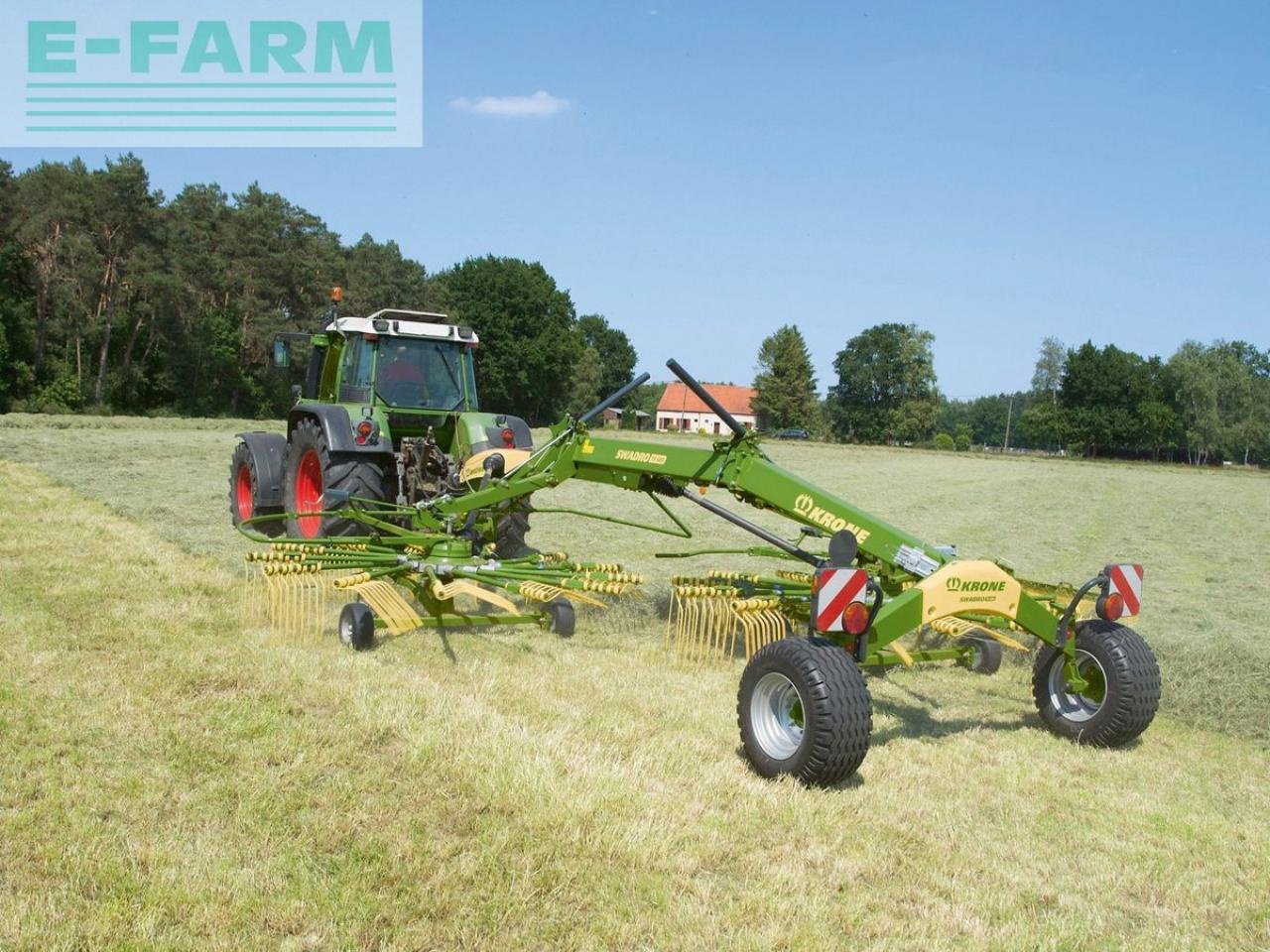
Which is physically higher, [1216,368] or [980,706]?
[1216,368]

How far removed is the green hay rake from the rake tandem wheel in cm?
1

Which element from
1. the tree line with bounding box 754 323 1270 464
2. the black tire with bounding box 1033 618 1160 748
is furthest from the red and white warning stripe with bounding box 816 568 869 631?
the tree line with bounding box 754 323 1270 464

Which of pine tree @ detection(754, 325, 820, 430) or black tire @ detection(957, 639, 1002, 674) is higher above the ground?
pine tree @ detection(754, 325, 820, 430)

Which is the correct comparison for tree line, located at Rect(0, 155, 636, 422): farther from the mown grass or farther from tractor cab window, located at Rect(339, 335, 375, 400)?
tractor cab window, located at Rect(339, 335, 375, 400)

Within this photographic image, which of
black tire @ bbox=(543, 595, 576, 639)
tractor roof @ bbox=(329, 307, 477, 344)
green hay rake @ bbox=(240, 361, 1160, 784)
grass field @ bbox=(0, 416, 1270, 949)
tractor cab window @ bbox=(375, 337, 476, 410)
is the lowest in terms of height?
grass field @ bbox=(0, 416, 1270, 949)

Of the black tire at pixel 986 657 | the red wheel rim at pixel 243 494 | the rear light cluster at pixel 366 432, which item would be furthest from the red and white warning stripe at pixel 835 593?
the red wheel rim at pixel 243 494

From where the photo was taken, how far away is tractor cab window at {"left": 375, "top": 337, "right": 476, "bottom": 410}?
8.91m

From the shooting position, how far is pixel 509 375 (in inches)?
2269

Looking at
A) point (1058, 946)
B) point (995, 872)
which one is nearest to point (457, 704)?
point (995, 872)

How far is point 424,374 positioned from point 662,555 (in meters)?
3.33

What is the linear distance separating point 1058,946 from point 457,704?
9.45 feet

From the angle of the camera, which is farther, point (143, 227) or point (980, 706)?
point (143, 227)

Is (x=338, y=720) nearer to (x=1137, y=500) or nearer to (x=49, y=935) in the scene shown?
(x=49, y=935)

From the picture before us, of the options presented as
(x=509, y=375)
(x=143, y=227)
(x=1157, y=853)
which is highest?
(x=143, y=227)
